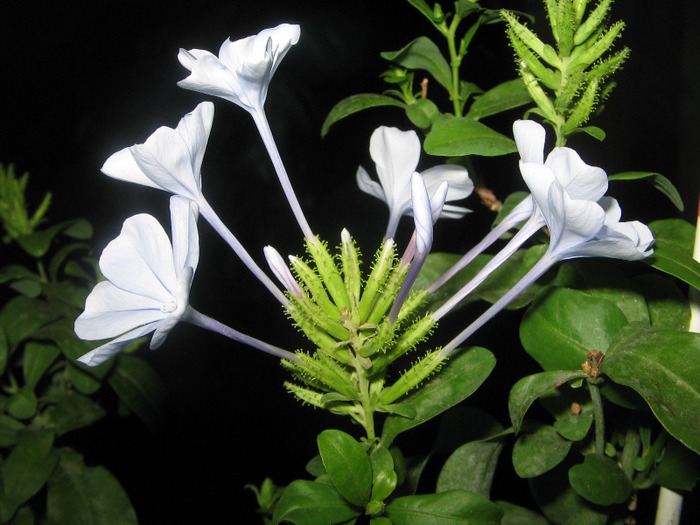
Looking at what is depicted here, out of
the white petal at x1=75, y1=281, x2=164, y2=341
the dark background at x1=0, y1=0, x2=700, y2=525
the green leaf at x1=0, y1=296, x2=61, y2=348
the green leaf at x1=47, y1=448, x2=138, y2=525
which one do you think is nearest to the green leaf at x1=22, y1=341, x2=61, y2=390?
the green leaf at x1=0, y1=296, x2=61, y2=348

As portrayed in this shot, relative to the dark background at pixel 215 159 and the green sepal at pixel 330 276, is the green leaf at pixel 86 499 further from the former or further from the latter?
the green sepal at pixel 330 276

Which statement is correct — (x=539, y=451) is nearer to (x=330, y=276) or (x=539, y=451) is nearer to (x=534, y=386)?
(x=534, y=386)

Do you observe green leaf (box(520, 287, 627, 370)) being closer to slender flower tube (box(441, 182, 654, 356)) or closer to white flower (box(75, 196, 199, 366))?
slender flower tube (box(441, 182, 654, 356))

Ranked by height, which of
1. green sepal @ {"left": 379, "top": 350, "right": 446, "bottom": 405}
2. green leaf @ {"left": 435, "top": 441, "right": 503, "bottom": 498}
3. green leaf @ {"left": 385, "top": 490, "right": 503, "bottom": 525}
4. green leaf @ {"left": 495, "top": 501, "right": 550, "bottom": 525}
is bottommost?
green leaf @ {"left": 495, "top": 501, "right": 550, "bottom": 525}

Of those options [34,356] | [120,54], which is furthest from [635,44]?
[34,356]

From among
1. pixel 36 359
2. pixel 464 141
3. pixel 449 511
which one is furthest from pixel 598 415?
pixel 36 359
